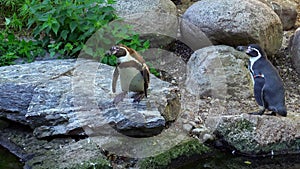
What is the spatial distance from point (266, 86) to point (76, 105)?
5.95 feet

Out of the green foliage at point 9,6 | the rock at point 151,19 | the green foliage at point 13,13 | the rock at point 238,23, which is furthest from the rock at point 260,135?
the green foliage at point 9,6

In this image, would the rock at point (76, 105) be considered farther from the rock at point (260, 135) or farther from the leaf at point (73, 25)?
the leaf at point (73, 25)

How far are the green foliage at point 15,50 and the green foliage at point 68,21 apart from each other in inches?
5.5

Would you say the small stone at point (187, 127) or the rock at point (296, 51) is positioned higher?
the rock at point (296, 51)

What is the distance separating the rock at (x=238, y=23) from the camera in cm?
605

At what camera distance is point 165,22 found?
21.1 feet

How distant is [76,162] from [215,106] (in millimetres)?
1933

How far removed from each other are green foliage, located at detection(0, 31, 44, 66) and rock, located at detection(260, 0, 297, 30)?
3311 millimetres

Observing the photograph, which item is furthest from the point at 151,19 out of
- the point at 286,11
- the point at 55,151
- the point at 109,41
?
the point at 55,151

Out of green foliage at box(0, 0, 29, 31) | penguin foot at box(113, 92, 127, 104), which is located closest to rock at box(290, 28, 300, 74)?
penguin foot at box(113, 92, 127, 104)

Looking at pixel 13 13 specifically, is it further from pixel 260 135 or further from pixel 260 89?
pixel 260 135

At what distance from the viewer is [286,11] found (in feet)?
24.2

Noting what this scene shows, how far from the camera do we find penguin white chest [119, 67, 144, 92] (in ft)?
15.0

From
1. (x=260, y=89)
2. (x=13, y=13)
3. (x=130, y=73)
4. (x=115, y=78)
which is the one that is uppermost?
(x=130, y=73)
